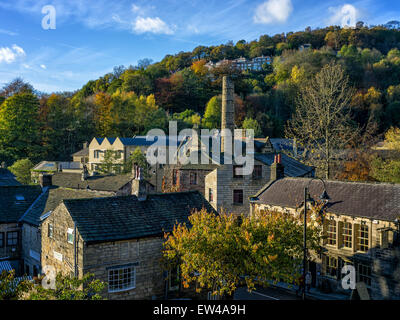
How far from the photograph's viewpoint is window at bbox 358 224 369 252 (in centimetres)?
1992

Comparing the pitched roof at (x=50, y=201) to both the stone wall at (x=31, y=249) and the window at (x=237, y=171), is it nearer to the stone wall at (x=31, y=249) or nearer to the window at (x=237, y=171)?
the stone wall at (x=31, y=249)

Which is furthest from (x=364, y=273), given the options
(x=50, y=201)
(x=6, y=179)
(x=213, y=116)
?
(x=213, y=116)

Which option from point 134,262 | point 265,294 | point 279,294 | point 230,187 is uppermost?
point 230,187

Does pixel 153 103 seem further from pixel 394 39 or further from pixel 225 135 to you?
pixel 394 39

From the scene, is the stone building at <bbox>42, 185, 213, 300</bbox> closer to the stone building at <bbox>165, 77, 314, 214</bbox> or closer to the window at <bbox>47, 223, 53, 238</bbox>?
the window at <bbox>47, 223, 53, 238</bbox>

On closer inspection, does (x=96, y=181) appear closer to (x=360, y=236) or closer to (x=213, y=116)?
(x=360, y=236)

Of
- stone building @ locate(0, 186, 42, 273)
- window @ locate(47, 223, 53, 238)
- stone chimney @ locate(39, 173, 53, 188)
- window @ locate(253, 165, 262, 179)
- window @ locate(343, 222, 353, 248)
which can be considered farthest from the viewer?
window @ locate(253, 165, 262, 179)

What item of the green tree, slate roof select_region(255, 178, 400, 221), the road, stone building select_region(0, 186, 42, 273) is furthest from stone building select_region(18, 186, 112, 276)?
the green tree

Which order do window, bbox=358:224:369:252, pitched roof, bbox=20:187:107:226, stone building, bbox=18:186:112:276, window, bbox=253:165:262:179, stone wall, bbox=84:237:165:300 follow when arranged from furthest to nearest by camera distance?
window, bbox=253:165:262:179
pitched roof, bbox=20:187:107:226
stone building, bbox=18:186:112:276
window, bbox=358:224:369:252
stone wall, bbox=84:237:165:300

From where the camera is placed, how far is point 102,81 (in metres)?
116

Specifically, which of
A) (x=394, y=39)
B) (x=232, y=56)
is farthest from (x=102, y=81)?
(x=394, y=39)

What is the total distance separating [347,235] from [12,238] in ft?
77.9

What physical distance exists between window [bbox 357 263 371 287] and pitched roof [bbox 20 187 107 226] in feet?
57.4

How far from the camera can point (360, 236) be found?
2023cm
